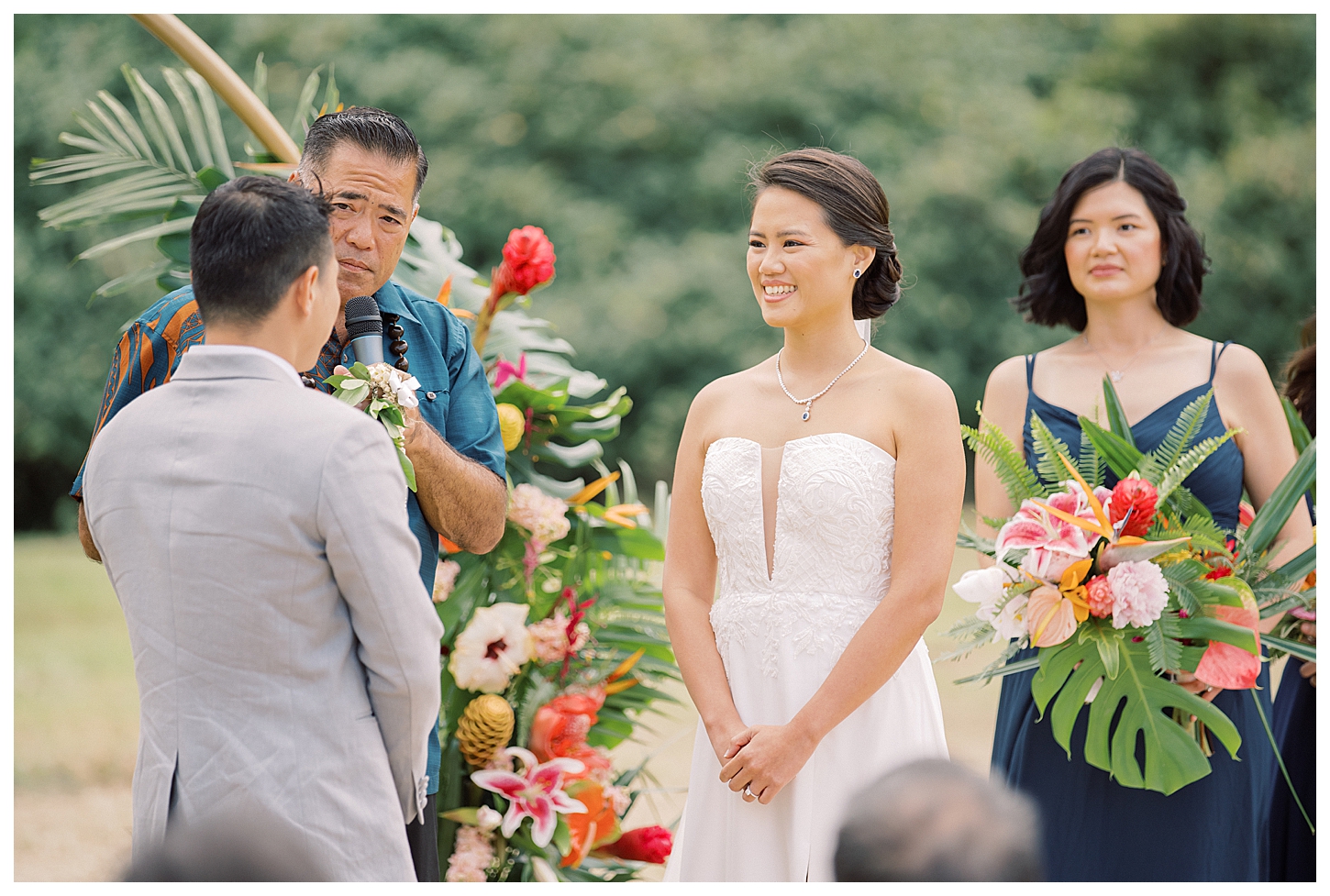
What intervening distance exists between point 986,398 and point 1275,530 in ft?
3.08

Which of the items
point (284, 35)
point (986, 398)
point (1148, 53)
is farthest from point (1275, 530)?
point (284, 35)

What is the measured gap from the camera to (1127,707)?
2.82 meters

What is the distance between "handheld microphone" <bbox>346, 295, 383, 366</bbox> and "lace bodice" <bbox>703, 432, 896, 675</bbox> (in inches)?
31.2

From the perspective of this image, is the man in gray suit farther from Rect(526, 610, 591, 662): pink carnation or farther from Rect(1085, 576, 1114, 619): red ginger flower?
Rect(1085, 576, 1114, 619): red ginger flower

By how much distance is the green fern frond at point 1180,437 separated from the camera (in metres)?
2.88

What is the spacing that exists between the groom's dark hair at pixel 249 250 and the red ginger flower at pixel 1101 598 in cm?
195

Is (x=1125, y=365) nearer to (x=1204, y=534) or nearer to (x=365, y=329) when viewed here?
(x=1204, y=534)

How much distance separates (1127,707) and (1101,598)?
0.99 feet

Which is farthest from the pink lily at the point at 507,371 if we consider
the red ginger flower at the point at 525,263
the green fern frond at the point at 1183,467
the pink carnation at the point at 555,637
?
the green fern frond at the point at 1183,467

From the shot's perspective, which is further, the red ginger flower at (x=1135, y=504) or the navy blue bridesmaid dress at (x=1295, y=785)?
the navy blue bridesmaid dress at (x=1295, y=785)

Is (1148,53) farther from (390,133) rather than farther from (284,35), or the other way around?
(390,133)

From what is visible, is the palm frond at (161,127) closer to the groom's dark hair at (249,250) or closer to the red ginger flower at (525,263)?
the red ginger flower at (525,263)

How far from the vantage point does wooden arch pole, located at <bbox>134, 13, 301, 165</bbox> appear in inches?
133

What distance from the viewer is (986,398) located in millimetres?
3584
